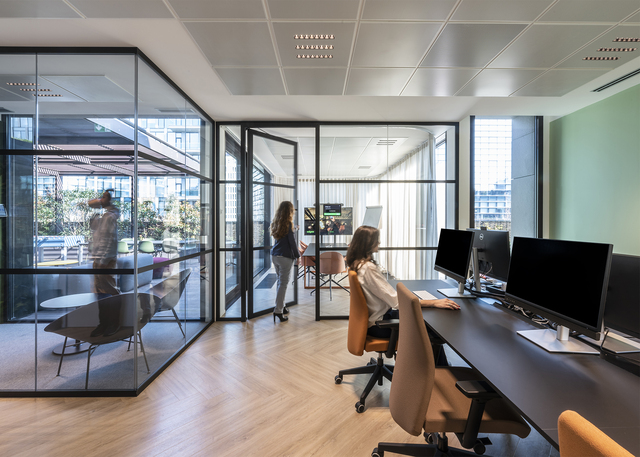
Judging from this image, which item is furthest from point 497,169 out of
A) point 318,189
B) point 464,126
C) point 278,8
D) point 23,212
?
point 23,212

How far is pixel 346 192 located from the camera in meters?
4.45

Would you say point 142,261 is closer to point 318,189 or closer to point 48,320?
point 48,320

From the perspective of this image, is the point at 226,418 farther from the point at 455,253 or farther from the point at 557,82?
the point at 557,82

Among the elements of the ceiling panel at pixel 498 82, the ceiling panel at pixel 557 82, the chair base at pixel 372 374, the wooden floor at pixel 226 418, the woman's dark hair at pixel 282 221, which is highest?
the ceiling panel at pixel 557 82

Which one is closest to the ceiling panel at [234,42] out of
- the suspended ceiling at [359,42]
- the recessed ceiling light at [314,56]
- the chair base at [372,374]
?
the suspended ceiling at [359,42]

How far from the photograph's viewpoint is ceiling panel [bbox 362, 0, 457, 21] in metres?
1.88

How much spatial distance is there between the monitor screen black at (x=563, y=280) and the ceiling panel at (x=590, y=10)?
63.0 inches

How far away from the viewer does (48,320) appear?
2396mm

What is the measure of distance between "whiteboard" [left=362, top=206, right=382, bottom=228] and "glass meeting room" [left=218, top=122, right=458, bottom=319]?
0.05ft

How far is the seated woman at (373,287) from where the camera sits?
2.33 metres

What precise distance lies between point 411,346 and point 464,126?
13.0ft

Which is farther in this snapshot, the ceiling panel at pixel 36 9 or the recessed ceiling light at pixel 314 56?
the recessed ceiling light at pixel 314 56

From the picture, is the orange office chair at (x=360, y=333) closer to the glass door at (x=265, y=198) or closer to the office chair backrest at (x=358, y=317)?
the office chair backrest at (x=358, y=317)

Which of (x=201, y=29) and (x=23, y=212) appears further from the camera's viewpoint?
(x=23, y=212)
